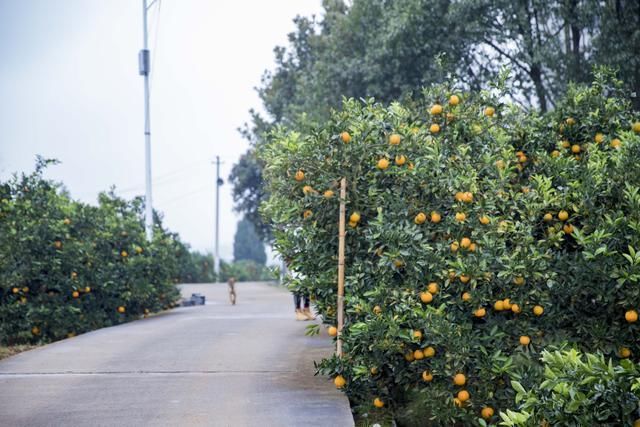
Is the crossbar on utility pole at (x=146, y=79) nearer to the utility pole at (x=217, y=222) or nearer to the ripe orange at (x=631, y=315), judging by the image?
the ripe orange at (x=631, y=315)

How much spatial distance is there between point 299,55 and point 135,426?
32.3 metres

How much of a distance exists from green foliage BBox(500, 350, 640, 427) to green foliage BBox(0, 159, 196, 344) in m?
10.5

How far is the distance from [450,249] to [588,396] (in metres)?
2.69

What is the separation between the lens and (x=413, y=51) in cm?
2355

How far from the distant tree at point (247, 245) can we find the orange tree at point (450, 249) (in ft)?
243

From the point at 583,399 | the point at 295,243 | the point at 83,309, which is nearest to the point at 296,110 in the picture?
the point at 83,309

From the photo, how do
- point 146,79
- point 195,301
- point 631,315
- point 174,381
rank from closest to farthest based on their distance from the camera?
point 631,315, point 174,381, point 195,301, point 146,79

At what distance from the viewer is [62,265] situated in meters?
15.2

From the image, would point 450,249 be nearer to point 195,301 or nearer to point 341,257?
point 341,257

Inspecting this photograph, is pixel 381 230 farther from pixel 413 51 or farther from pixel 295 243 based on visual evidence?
pixel 413 51

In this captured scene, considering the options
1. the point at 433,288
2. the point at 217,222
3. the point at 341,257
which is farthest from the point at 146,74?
the point at 217,222

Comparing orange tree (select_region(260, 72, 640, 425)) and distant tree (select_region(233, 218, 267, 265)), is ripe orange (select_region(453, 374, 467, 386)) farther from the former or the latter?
distant tree (select_region(233, 218, 267, 265))

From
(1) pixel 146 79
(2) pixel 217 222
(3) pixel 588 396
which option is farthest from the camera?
(2) pixel 217 222

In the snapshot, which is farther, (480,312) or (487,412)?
(480,312)
